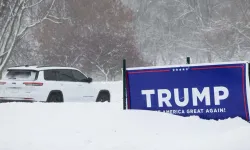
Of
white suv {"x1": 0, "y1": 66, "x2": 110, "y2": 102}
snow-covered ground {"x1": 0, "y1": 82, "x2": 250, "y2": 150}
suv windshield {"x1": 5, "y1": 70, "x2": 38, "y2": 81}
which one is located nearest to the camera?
snow-covered ground {"x1": 0, "y1": 82, "x2": 250, "y2": 150}

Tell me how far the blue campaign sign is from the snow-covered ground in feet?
1.01

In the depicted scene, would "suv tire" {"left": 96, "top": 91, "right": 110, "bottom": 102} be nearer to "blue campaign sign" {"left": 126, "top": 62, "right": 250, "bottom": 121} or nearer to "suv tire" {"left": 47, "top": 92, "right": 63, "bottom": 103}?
"suv tire" {"left": 47, "top": 92, "right": 63, "bottom": 103}

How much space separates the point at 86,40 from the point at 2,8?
56.0ft

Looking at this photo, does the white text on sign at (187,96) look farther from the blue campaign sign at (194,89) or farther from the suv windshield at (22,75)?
the suv windshield at (22,75)

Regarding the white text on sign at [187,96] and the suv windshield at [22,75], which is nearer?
the white text on sign at [187,96]

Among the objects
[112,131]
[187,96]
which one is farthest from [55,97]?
[112,131]

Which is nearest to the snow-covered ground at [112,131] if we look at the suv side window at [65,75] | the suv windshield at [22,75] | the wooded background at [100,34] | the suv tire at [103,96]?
the suv windshield at [22,75]

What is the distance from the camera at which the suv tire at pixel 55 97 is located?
15688 millimetres

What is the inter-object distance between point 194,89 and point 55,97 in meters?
6.56

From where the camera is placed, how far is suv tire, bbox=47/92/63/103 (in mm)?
15688

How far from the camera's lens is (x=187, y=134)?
31.1ft

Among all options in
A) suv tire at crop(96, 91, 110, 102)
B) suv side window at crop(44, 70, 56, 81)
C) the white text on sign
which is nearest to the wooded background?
suv tire at crop(96, 91, 110, 102)

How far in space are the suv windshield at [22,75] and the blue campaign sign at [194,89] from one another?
5469 mm

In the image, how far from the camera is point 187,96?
1055cm
